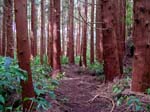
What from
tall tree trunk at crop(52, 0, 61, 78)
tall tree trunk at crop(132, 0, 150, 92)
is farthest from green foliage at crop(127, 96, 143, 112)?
tall tree trunk at crop(52, 0, 61, 78)

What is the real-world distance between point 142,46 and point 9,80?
2.41 m

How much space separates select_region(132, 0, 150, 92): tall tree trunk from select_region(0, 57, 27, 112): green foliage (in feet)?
7.10

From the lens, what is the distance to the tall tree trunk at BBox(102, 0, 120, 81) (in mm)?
7914

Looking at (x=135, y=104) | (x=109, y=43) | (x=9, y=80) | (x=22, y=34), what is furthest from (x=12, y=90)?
(x=109, y=43)

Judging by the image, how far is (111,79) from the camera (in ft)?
26.0

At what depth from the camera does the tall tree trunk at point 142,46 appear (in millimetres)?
5242

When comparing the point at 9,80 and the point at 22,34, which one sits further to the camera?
the point at 9,80

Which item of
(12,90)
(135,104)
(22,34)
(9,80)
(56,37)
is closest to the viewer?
(22,34)

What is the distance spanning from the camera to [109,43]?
800cm

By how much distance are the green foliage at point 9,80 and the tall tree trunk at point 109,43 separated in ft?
11.5

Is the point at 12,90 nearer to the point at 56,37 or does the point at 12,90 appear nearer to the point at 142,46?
the point at 142,46

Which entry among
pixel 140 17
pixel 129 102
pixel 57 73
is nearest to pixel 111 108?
pixel 129 102

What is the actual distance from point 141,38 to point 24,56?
7.32ft

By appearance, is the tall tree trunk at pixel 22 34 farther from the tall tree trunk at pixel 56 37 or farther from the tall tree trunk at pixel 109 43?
the tall tree trunk at pixel 56 37
